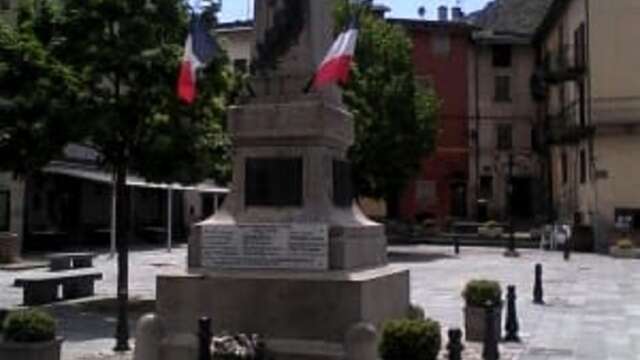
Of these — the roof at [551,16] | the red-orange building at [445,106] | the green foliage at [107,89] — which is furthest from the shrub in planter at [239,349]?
the red-orange building at [445,106]

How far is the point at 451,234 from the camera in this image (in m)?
58.5

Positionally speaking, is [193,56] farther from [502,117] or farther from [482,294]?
[502,117]

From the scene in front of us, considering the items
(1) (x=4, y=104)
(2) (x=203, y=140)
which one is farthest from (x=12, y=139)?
(2) (x=203, y=140)

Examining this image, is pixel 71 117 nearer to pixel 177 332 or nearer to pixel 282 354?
pixel 177 332

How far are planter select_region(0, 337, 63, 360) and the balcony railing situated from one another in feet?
131

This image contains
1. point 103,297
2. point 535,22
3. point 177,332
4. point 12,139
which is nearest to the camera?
point 177,332

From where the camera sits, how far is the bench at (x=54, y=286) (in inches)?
886

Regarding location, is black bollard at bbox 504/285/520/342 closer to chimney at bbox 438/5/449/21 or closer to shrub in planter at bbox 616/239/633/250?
shrub in planter at bbox 616/239/633/250

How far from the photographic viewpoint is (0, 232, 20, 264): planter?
116 ft

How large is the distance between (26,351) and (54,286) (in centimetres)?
1158

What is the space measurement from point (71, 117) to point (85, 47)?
1362 millimetres

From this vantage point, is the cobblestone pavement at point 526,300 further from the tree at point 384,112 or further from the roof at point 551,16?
the roof at point 551,16

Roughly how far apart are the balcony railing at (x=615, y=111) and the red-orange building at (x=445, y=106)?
21.6 meters

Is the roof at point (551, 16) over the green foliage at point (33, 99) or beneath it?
over
